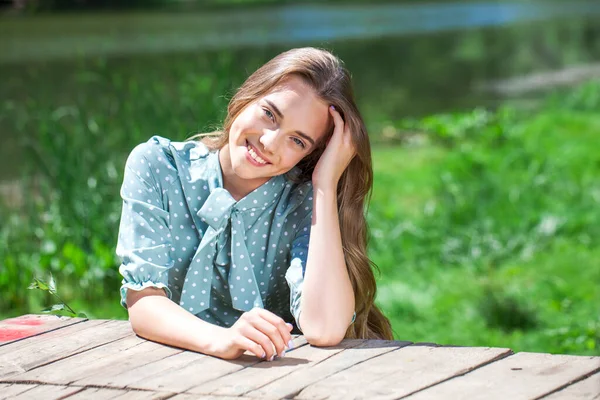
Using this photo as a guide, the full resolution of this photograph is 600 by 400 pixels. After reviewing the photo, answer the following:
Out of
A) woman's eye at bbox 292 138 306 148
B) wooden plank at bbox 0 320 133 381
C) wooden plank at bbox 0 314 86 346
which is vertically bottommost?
wooden plank at bbox 0 320 133 381

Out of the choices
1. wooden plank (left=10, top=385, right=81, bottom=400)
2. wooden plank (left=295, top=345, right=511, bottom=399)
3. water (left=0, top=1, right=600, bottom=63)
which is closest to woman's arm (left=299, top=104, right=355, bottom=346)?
wooden plank (left=295, top=345, right=511, bottom=399)

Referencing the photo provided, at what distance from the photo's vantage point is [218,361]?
2.18m

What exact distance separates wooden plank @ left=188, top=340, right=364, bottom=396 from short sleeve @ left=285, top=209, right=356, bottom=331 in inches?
7.7

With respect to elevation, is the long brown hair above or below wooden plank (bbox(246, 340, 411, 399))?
above

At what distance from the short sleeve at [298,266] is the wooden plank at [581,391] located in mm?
737

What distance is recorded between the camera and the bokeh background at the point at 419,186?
4.48 metres

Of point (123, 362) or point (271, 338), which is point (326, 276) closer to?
point (271, 338)

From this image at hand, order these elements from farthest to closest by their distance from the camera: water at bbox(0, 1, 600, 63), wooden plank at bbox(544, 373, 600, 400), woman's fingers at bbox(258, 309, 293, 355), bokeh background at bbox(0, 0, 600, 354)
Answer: water at bbox(0, 1, 600, 63)
bokeh background at bbox(0, 0, 600, 354)
woman's fingers at bbox(258, 309, 293, 355)
wooden plank at bbox(544, 373, 600, 400)

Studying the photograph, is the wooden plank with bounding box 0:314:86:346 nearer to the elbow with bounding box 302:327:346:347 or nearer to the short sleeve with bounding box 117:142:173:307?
the short sleeve with bounding box 117:142:173:307

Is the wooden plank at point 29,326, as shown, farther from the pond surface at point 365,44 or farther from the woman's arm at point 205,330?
the pond surface at point 365,44

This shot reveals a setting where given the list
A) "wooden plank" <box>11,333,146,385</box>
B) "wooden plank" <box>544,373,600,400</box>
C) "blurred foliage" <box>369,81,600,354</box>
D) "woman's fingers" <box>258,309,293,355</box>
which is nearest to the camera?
"wooden plank" <box>544,373,600,400</box>

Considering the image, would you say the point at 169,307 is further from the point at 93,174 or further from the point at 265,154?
the point at 93,174

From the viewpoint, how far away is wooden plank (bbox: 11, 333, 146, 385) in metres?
2.09

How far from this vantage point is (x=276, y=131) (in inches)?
101
